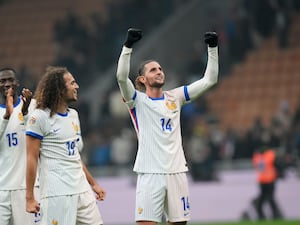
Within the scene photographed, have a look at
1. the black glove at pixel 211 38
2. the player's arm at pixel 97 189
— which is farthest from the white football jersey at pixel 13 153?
the black glove at pixel 211 38

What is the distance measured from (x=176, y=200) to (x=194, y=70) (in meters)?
13.8

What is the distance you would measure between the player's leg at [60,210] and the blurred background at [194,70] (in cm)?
1103

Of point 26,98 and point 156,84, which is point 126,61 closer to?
point 156,84

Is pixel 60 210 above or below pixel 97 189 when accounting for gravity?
below

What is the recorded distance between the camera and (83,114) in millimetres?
23156

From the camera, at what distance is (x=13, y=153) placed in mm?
9820

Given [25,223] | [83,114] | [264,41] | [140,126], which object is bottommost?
[25,223]

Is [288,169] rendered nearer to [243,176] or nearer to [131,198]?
[243,176]

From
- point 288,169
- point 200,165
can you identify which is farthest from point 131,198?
point 288,169

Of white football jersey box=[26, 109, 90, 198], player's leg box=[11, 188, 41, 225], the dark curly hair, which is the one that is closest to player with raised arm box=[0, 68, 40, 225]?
player's leg box=[11, 188, 41, 225]

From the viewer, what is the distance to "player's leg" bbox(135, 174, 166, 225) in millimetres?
9438

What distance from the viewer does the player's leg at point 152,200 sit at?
9438mm

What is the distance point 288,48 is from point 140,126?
47.2 feet

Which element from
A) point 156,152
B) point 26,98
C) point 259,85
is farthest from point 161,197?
point 259,85
